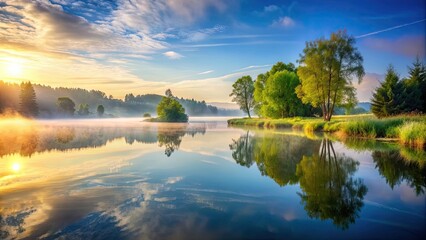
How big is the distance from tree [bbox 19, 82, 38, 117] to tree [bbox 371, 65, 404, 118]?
122498 millimetres

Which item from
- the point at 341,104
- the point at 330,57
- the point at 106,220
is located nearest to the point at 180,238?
the point at 106,220

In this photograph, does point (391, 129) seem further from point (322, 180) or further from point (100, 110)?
point (100, 110)

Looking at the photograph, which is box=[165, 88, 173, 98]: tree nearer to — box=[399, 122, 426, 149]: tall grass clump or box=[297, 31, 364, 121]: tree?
box=[297, 31, 364, 121]: tree

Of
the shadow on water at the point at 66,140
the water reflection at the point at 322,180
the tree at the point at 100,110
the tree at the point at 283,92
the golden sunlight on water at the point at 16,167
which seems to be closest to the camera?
the water reflection at the point at 322,180

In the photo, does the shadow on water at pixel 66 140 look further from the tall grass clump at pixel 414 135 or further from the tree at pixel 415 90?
the tree at pixel 415 90

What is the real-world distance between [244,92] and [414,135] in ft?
202

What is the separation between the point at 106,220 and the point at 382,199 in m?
6.26

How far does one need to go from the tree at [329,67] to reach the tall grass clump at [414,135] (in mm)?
21377

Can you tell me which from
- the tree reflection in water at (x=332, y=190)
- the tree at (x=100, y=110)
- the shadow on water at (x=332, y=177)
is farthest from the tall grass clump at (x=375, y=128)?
the tree at (x=100, y=110)

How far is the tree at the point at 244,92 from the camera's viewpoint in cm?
7756

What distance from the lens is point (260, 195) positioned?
7008 mm

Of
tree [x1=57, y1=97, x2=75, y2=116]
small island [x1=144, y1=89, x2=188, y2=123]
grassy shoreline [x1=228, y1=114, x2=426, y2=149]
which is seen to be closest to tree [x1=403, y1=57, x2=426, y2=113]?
grassy shoreline [x1=228, y1=114, x2=426, y2=149]

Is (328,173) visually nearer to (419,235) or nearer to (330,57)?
(419,235)

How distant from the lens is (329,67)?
40.1m
